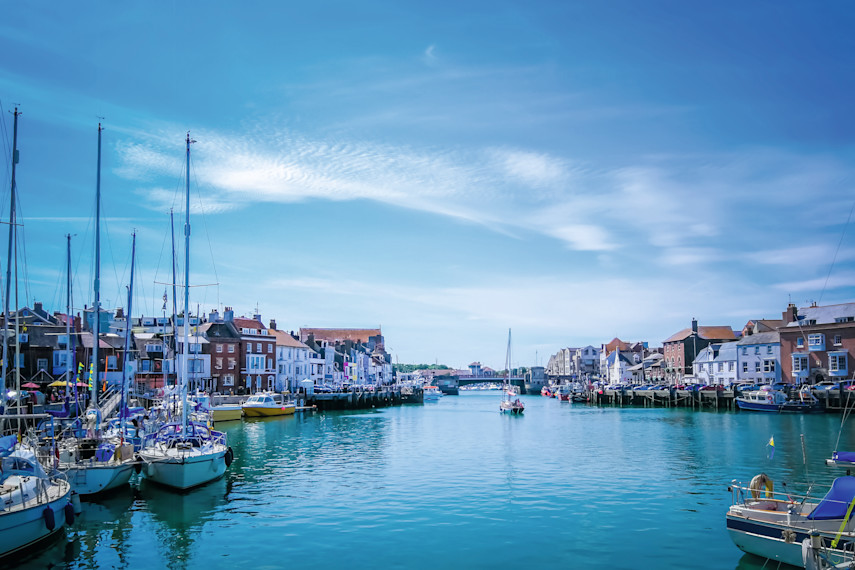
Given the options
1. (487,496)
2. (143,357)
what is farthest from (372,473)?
(143,357)

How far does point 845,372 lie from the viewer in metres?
93.7

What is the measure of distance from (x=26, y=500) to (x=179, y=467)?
10534 millimetres

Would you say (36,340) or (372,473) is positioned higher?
(36,340)

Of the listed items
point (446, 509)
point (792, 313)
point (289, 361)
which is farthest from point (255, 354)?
point (792, 313)

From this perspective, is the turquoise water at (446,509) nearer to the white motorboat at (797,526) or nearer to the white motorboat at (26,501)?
the white motorboat at (26,501)

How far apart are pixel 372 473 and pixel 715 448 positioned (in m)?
27.0

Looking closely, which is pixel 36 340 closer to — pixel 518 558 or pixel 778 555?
pixel 518 558

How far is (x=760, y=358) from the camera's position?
4441 inches

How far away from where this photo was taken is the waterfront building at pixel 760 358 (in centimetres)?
11025

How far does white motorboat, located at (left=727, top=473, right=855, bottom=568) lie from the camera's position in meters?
17.0

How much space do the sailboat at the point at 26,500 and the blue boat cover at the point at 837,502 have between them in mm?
24453

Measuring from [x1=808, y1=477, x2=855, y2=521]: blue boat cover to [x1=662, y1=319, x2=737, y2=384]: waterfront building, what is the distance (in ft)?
420

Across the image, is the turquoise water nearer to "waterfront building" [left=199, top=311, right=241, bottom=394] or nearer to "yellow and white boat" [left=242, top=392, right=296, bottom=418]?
"yellow and white boat" [left=242, top=392, right=296, bottom=418]

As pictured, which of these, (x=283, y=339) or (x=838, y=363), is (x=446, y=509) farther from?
(x=283, y=339)
